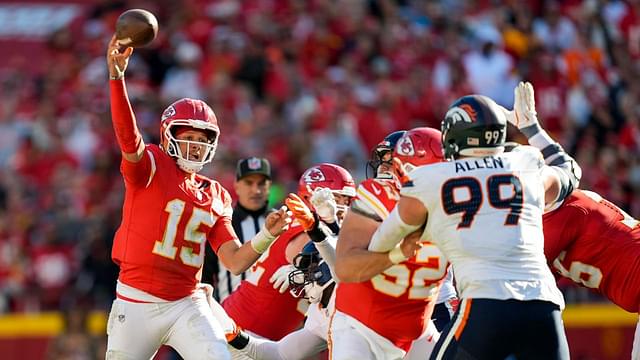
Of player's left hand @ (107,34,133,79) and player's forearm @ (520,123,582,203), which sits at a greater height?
player's left hand @ (107,34,133,79)

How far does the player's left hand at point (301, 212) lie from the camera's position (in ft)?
20.4

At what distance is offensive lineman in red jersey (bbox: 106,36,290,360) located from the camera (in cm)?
682

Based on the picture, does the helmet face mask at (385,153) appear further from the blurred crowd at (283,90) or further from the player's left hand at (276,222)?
the blurred crowd at (283,90)

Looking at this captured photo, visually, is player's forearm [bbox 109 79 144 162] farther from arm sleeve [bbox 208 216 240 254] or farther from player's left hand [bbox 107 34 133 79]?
arm sleeve [bbox 208 216 240 254]

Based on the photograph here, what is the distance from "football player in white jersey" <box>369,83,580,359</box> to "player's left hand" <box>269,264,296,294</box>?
220cm

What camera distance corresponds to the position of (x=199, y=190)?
7.11 meters

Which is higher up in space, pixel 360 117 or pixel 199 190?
pixel 360 117

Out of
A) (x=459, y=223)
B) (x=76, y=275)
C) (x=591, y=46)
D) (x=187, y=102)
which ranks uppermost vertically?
(x=591, y=46)

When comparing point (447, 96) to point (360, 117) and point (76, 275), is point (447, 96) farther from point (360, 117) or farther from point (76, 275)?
point (76, 275)

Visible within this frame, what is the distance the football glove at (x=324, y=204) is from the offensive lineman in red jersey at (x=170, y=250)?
299mm

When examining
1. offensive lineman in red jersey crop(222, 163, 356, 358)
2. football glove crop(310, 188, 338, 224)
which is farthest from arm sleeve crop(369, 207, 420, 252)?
offensive lineman in red jersey crop(222, 163, 356, 358)

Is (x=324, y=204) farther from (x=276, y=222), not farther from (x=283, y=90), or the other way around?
(x=283, y=90)

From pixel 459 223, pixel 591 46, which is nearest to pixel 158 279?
pixel 459 223

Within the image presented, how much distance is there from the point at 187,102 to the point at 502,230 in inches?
93.6
